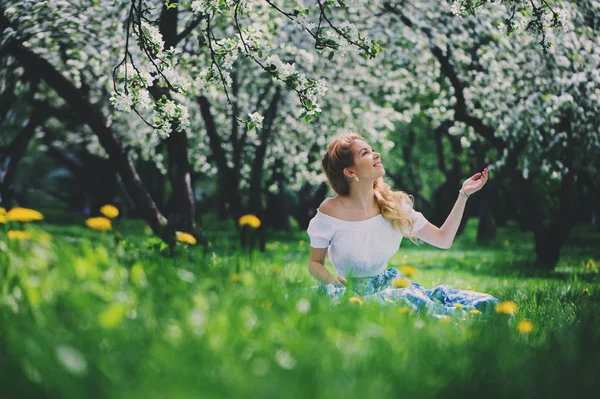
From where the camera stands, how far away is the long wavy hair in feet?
16.7

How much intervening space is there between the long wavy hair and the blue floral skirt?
0.42 m

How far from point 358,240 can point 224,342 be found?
2.86 m

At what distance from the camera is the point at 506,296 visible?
20.1 feet

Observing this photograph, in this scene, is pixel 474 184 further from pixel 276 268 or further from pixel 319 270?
pixel 276 268

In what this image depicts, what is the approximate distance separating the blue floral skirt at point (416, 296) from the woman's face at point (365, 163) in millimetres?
802

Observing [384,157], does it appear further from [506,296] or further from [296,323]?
[296,323]

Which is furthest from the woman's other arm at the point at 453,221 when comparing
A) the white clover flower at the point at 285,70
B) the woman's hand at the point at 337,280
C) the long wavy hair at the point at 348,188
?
the white clover flower at the point at 285,70

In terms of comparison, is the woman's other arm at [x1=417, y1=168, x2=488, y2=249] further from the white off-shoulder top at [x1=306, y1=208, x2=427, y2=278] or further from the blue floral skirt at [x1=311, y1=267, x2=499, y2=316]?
the blue floral skirt at [x1=311, y1=267, x2=499, y2=316]

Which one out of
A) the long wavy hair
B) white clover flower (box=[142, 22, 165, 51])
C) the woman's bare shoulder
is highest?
white clover flower (box=[142, 22, 165, 51])

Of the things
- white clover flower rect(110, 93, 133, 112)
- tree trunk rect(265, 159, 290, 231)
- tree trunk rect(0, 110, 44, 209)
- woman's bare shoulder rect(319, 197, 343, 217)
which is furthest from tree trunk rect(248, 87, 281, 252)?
tree trunk rect(265, 159, 290, 231)

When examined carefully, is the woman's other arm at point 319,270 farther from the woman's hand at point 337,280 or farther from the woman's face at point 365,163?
the woman's face at point 365,163

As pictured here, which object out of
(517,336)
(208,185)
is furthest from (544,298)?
(208,185)

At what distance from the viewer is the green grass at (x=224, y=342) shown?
2.04 meters

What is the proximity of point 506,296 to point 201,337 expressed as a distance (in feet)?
15.0
